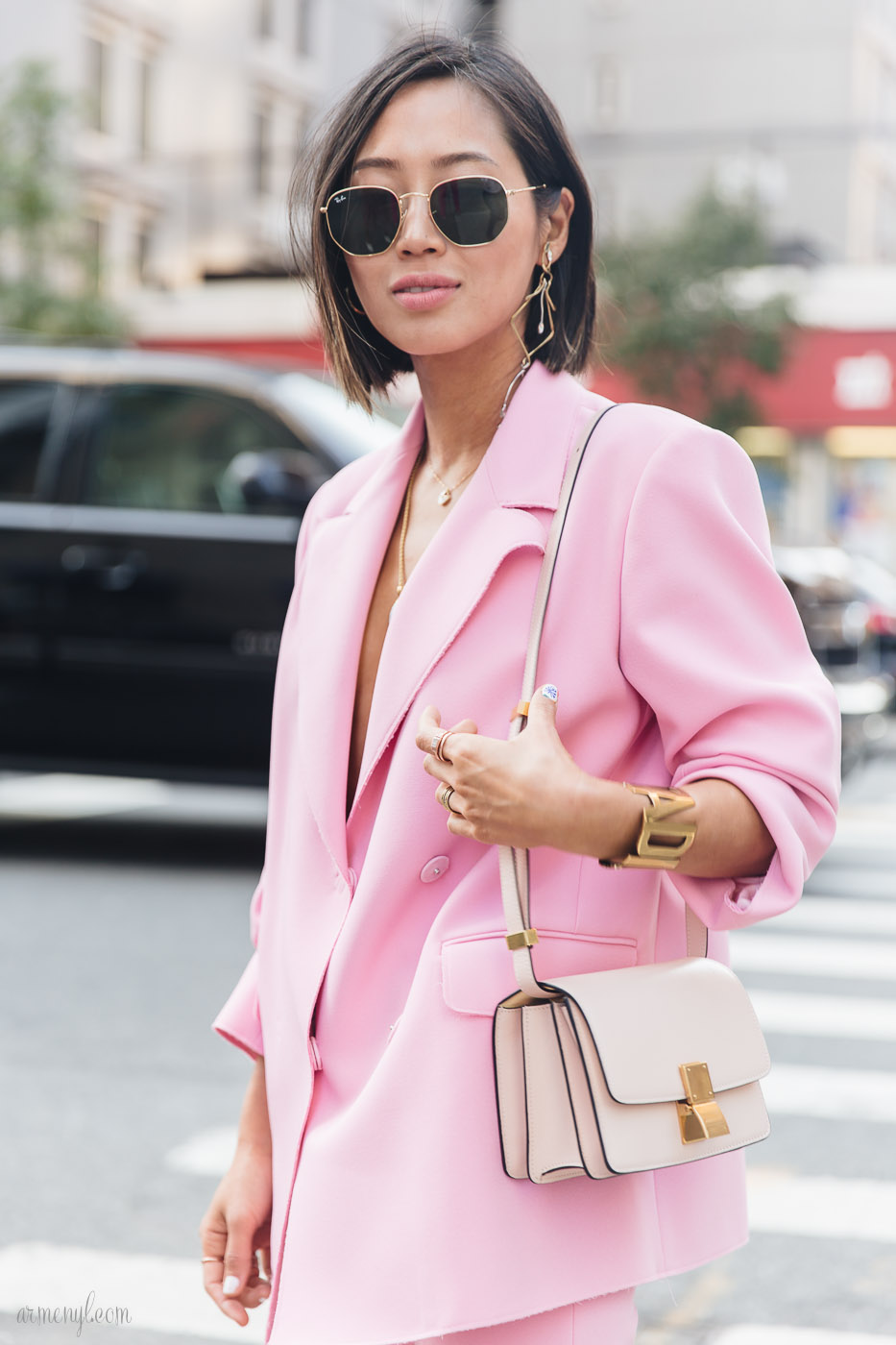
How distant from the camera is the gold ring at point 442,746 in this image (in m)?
1.44

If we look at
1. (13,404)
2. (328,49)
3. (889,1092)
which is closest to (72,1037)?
(889,1092)

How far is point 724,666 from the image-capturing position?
147 cm

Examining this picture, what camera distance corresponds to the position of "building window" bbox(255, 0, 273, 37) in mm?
30312

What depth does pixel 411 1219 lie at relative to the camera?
1.50 m

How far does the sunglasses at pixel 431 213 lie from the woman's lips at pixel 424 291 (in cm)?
4

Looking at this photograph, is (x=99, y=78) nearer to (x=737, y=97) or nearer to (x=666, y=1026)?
(x=737, y=97)

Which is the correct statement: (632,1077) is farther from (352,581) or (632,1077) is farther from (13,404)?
(13,404)

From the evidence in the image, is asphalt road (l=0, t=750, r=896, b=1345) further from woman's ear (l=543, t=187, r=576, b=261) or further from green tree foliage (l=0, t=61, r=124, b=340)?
green tree foliage (l=0, t=61, r=124, b=340)

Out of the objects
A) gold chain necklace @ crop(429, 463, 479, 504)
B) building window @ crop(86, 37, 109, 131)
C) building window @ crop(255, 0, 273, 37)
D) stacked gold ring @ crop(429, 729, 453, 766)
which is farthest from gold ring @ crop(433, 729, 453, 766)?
building window @ crop(255, 0, 273, 37)

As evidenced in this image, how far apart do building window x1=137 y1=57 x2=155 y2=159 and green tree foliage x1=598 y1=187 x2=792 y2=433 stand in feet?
37.9

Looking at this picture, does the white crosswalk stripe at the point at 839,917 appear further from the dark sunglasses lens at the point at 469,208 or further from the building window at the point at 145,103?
the building window at the point at 145,103

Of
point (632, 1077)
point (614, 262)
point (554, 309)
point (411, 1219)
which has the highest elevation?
point (614, 262)

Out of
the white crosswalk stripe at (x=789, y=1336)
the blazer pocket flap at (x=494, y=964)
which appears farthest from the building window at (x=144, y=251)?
the blazer pocket flap at (x=494, y=964)

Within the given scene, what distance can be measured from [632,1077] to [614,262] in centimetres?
1979
